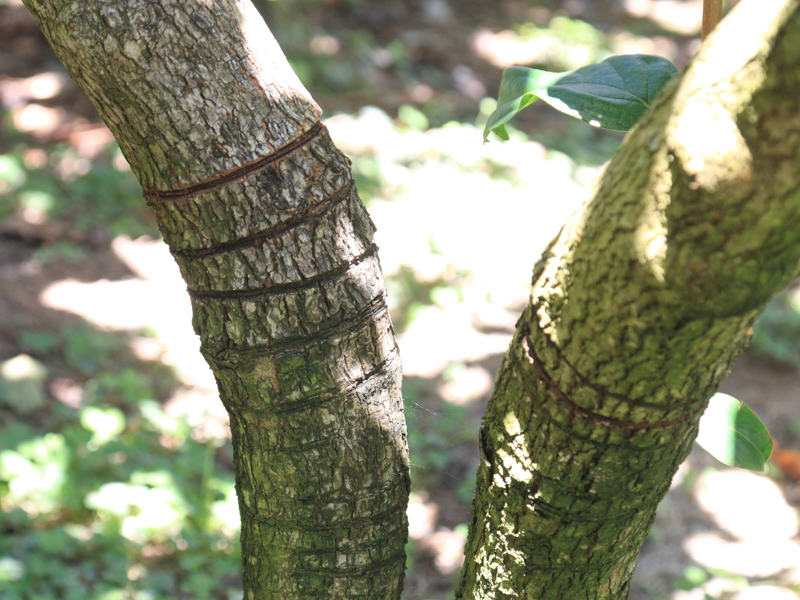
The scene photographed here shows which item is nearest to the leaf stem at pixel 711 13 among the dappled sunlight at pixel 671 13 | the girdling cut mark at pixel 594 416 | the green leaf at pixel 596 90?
the green leaf at pixel 596 90

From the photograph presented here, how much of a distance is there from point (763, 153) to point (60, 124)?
17.7ft

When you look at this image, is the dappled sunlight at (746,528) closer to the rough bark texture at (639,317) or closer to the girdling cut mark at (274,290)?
the rough bark texture at (639,317)

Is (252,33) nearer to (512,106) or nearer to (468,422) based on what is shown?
(512,106)

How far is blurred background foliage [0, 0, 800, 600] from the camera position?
233 centimetres

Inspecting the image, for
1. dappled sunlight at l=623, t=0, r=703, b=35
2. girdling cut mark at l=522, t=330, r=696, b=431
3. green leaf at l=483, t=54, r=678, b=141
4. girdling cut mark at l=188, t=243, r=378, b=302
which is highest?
dappled sunlight at l=623, t=0, r=703, b=35

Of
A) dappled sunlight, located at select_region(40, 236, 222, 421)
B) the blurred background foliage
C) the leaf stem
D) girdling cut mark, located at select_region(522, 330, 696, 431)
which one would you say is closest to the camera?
girdling cut mark, located at select_region(522, 330, 696, 431)

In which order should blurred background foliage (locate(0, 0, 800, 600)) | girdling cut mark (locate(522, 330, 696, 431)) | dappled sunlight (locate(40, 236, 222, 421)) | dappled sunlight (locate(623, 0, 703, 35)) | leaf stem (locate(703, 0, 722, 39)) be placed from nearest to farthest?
1. girdling cut mark (locate(522, 330, 696, 431))
2. leaf stem (locate(703, 0, 722, 39))
3. blurred background foliage (locate(0, 0, 800, 600))
4. dappled sunlight (locate(40, 236, 222, 421))
5. dappled sunlight (locate(623, 0, 703, 35))

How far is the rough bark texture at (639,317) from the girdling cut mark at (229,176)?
1.10 ft

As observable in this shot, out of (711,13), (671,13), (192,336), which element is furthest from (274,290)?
(671,13)

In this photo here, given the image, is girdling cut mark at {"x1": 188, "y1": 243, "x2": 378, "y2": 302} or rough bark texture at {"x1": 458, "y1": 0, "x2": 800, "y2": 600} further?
girdling cut mark at {"x1": 188, "y1": 243, "x2": 378, "y2": 302}

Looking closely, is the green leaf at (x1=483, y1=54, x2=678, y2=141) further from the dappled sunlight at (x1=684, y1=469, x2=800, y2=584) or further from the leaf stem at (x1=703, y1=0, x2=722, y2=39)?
the dappled sunlight at (x1=684, y1=469, x2=800, y2=584)

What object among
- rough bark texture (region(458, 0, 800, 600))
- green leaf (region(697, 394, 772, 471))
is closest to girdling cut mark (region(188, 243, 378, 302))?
rough bark texture (region(458, 0, 800, 600))

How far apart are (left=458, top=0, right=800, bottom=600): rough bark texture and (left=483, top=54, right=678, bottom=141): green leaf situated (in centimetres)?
23

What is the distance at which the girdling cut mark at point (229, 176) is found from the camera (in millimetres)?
858
